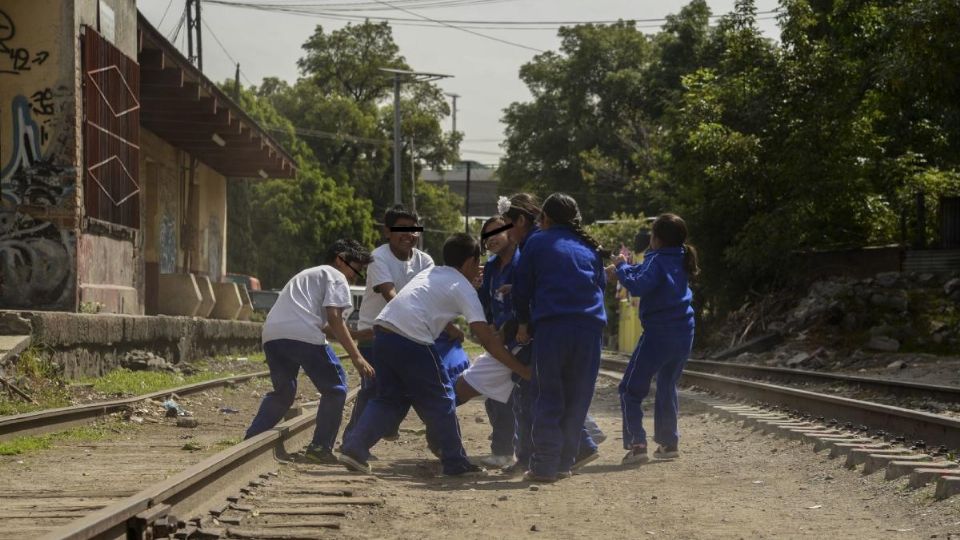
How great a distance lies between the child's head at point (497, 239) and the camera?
27.2ft

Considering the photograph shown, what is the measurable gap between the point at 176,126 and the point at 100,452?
18417 millimetres

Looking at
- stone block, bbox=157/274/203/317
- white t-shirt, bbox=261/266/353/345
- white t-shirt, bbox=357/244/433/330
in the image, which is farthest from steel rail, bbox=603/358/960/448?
stone block, bbox=157/274/203/317

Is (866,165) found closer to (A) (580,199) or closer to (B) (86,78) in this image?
(B) (86,78)

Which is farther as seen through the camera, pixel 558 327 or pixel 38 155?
pixel 38 155

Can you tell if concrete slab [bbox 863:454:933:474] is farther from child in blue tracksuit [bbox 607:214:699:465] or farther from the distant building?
the distant building

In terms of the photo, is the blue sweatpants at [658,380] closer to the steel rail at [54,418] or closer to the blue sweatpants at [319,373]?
the blue sweatpants at [319,373]

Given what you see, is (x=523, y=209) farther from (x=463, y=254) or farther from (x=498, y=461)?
(x=498, y=461)

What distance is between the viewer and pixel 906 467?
24.1 ft

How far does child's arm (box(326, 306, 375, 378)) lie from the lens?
7973 millimetres

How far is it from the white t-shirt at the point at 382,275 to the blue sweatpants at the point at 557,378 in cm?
154

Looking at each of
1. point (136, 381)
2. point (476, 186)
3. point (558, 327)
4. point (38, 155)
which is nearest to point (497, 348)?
point (558, 327)

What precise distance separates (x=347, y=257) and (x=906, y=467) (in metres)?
3.65

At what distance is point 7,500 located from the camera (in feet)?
20.2

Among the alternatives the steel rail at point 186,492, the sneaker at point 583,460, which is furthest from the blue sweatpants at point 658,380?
the steel rail at point 186,492
